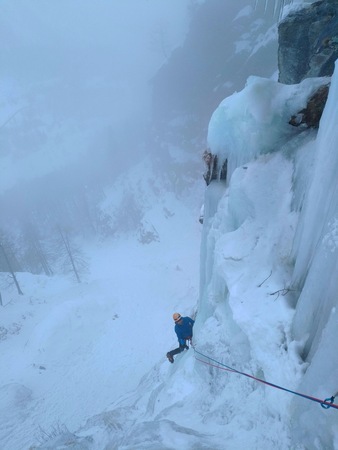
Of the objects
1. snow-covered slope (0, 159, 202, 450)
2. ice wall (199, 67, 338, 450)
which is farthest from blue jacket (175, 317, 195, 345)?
snow-covered slope (0, 159, 202, 450)

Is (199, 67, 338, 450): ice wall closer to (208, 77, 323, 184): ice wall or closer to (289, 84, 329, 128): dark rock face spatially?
(208, 77, 323, 184): ice wall

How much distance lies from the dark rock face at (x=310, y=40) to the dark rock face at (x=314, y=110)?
6134 millimetres

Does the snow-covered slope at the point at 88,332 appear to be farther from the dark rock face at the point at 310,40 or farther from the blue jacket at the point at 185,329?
the dark rock face at the point at 310,40

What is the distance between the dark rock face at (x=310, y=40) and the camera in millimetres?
10727

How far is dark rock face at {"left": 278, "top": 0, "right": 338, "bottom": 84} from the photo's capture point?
1073 cm

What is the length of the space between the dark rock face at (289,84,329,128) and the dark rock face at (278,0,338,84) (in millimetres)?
6134

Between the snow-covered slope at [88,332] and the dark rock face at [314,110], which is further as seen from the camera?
the snow-covered slope at [88,332]

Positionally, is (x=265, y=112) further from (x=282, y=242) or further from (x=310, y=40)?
(x=310, y=40)

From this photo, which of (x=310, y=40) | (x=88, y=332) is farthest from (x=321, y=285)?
(x=88, y=332)

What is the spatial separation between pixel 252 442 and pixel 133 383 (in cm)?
1189

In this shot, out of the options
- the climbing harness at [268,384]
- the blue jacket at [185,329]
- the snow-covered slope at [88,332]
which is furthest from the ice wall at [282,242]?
the snow-covered slope at [88,332]

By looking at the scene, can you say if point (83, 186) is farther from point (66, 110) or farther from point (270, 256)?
point (270, 256)

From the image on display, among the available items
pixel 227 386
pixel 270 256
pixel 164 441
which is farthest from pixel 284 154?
pixel 164 441

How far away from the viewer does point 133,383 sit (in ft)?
48.6
